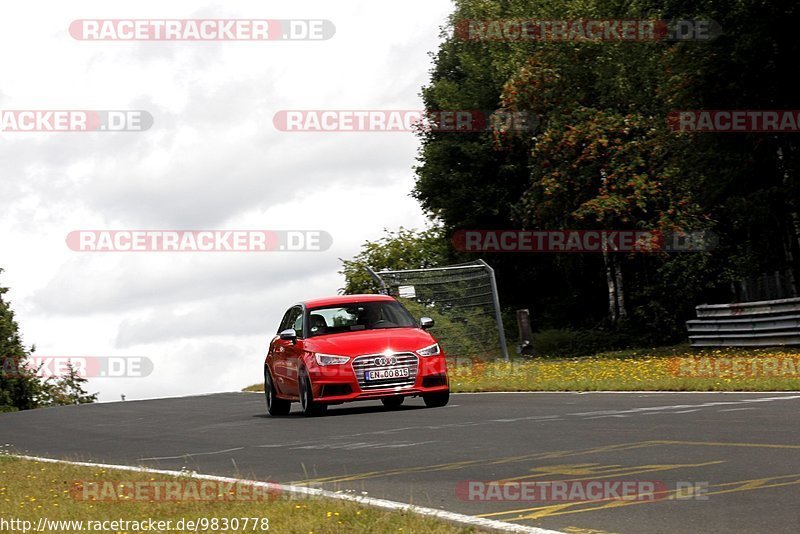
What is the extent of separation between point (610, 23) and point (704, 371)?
21.7 m

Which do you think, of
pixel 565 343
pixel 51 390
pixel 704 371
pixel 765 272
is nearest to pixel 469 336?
pixel 704 371

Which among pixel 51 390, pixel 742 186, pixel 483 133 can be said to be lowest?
pixel 51 390

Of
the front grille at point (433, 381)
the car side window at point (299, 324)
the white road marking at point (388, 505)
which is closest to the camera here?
A: the white road marking at point (388, 505)

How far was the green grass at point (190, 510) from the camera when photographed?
7871mm

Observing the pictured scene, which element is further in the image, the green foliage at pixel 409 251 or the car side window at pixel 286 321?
the green foliage at pixel 409 251

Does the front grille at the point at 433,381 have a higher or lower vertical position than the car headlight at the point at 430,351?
lower

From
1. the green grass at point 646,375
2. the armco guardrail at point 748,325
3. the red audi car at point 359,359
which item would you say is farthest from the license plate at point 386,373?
the armco guardrail at point 748,325

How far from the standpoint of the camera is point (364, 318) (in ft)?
66.6

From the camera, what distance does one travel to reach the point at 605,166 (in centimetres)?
4178

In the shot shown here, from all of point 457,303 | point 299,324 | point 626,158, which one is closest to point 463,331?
point 457,303

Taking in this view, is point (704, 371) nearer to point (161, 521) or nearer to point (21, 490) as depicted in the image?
point (21, 490)

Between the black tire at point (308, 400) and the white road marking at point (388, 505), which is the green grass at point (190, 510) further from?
the black tire at point (308, 400)

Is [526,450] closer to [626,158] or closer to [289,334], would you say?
[289,334]

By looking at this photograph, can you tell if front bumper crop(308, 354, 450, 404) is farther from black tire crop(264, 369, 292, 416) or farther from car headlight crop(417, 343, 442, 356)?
black tire crop(264, 369, 292, 416)
